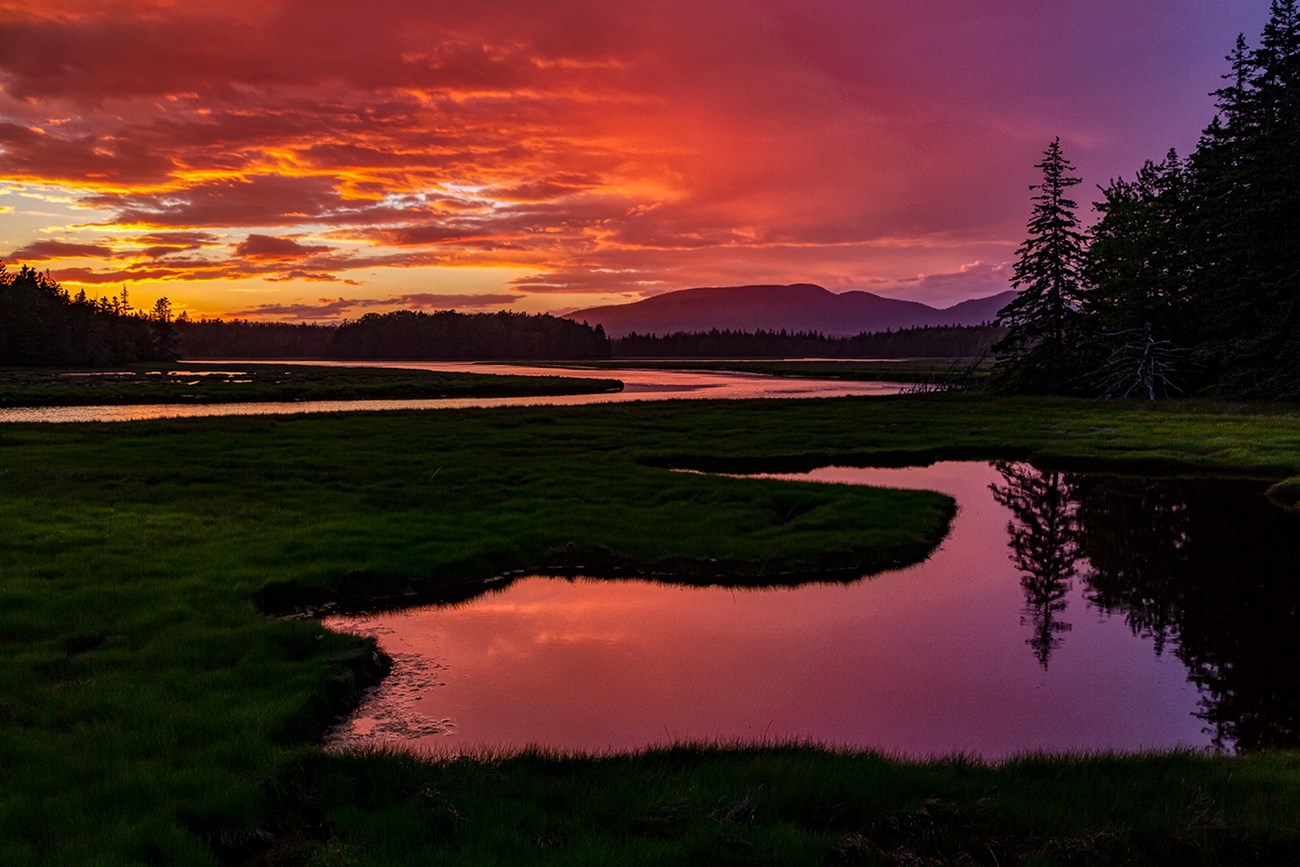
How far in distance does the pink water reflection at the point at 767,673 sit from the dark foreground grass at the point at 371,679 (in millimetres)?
1233

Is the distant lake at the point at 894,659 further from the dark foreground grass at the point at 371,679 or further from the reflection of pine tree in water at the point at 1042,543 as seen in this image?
the dark foreground grass at the point at 371,679

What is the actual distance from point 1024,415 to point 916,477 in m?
24.4

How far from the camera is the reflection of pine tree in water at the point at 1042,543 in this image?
50.8ft

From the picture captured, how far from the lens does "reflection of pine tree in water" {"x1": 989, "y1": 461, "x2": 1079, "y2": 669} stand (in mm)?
15477

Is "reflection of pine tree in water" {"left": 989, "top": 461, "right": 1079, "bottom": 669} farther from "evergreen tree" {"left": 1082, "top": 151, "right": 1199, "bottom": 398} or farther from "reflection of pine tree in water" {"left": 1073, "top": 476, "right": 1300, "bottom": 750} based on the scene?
"evergreen tree" {"left": 1082, "top": 151, "right": 1199, "bottom": 398}

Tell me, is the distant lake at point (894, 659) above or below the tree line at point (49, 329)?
below

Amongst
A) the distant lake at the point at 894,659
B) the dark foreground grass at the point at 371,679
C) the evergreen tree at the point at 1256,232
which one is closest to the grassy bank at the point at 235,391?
the dark foreground grass at the point at 371,679

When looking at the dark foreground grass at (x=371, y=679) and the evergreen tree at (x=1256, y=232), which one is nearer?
the dark foreground grass at (x=371, y=679)

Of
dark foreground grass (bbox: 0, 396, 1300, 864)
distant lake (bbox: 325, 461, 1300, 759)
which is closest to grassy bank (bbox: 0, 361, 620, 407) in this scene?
dark foreground grass (bbox: 0, 396, 1300, 864)

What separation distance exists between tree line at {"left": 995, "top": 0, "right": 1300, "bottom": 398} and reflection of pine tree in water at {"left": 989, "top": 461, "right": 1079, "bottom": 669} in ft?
107

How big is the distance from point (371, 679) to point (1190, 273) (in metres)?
73.3

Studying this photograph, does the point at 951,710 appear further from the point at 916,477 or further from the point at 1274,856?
the point at 916,477

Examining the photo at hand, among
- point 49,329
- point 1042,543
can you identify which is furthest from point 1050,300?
point 49,329

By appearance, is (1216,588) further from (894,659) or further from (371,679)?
(371,679)
